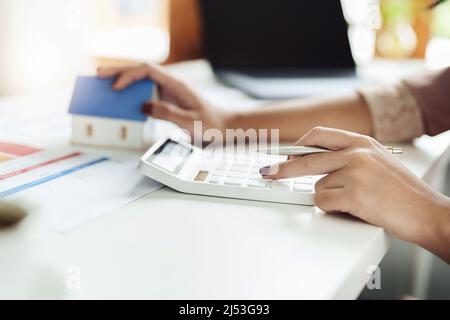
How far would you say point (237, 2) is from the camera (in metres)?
1.29

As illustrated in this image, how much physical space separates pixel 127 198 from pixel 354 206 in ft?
0.73

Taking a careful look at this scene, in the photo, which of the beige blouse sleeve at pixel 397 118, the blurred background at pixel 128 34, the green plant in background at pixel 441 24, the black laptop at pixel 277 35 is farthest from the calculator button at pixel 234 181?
the green plant in background at pixel 441 24

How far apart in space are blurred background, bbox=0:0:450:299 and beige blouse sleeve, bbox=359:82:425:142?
16 centimetres

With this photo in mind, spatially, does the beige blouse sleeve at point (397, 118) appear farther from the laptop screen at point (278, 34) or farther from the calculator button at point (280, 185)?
the laptop screen at point (278, 34)

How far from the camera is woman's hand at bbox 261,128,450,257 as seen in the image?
0.49 metres

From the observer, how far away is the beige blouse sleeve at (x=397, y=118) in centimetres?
78

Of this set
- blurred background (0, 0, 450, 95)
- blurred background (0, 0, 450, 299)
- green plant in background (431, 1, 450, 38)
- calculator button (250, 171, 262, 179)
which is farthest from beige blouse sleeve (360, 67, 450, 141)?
green plant in background (431, 1, 450, 38)

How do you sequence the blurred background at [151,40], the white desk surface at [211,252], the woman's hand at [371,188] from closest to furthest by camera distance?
the white desk surface at [211,252] → the woman's hand at [371,188] → the blurred background at [151,40]

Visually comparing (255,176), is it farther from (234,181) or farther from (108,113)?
(108,113)

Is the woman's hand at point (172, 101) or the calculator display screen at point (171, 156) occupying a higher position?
the woman's hand at point (172, 101)

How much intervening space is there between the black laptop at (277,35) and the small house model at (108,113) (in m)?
0.58

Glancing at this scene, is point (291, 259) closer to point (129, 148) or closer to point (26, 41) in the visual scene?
point (129, 148)
